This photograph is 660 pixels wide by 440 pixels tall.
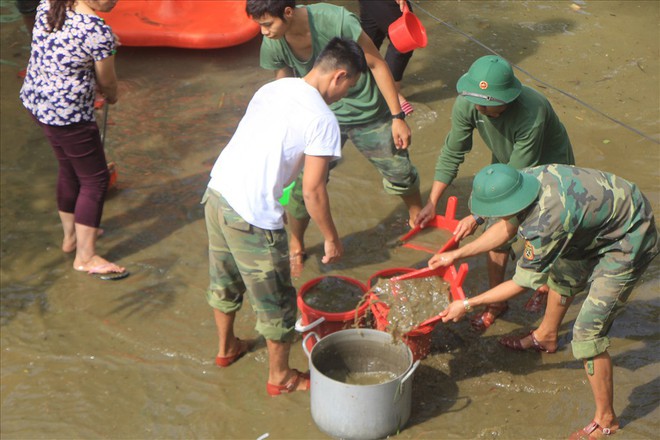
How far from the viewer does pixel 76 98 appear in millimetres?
5289

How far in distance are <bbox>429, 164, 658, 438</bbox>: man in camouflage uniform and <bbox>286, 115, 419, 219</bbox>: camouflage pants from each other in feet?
4.49

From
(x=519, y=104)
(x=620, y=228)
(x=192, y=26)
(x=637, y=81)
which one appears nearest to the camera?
(x=620, y=228)

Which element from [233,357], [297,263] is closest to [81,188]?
[297,263]

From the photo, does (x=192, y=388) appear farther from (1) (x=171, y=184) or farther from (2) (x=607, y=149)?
(2) (x=607, y=149)

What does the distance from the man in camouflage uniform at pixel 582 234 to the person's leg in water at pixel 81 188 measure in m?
2.64

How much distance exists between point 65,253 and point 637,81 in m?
5.21

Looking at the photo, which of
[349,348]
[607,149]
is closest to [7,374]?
[349,348]

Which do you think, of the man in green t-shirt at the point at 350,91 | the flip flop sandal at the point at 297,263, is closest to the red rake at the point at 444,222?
the man in green t-shirt at the point at 350,91

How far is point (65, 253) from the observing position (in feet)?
19.7

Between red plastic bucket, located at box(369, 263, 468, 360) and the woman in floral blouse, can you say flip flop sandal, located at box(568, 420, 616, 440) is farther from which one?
the woman in floral blouse

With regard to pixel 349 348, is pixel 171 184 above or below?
below

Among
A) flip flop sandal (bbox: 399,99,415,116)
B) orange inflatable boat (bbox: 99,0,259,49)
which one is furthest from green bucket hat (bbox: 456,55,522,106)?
orange inflatable boat (bbox: 99,0,259,49)

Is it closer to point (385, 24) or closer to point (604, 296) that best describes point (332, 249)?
point (604, 296)

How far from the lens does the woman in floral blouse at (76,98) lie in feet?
16.5
